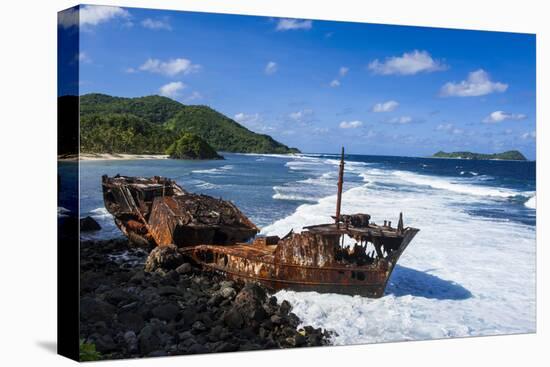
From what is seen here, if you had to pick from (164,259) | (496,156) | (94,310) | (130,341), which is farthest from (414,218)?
(94,310)

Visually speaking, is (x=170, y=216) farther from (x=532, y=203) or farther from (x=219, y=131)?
(x=532, y=203)

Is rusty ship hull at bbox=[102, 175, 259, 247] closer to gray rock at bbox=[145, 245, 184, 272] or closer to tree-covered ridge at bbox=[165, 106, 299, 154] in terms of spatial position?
gray rock at bbox=[145, 245, 184, 272]

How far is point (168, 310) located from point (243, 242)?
1.41 m

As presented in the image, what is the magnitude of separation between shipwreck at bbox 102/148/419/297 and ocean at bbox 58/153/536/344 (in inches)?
5.5

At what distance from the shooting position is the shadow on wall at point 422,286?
1035 centimetres

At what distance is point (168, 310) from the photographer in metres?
9.12

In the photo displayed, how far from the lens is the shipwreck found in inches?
382

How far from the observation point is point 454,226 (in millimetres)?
10961

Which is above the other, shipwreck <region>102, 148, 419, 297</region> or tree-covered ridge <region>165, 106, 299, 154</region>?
tree-covered ridge <region>165, 106, 299, 154</region>

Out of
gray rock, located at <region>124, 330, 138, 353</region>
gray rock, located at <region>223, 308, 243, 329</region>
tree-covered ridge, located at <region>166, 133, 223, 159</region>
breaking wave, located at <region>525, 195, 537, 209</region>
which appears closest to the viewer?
gray rock, located at <region>124, 330, 138, 353</region>

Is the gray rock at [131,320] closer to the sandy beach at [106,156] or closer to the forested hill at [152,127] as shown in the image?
the sandy beach at [106,156]

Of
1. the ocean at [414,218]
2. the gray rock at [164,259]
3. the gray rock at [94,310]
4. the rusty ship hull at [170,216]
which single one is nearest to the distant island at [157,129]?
the ocean at [414,218]

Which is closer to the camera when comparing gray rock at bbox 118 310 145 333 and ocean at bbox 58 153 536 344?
gray rock at bbox 118 310 145 333

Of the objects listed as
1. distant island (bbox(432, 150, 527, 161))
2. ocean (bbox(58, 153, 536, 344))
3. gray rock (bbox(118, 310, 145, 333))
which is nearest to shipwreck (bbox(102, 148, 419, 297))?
ocean (bbox(58, 153, 536, 344))
